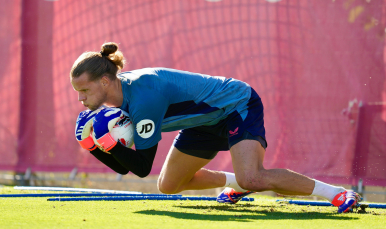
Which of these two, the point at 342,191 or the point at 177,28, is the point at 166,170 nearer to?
the point at 342,191

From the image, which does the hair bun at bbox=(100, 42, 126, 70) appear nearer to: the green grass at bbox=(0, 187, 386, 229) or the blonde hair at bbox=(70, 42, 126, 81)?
the blonde hair at bbox=(70, 42, 126, 81)

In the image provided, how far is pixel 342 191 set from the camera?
332 centimetres

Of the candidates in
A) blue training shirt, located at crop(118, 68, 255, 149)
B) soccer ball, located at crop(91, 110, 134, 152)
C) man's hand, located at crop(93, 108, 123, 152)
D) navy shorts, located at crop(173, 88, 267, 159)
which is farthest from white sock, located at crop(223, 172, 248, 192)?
man's hand, located at crop(93, 108, 123, 152)

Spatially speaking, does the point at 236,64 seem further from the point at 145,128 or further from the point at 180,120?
the point at 145,128

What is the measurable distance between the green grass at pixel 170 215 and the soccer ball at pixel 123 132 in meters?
0.49

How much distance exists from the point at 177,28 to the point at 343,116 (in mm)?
2129

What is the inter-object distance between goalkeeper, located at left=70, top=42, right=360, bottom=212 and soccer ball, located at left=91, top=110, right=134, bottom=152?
54 mm

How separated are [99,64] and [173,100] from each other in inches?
21.8

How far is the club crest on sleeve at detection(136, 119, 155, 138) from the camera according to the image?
2.90 metres

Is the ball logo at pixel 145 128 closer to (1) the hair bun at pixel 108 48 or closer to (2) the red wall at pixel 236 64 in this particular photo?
(1) the hair bun at pixel 108 48

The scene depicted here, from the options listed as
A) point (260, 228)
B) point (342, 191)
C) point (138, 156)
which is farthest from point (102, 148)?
point (342, 191)

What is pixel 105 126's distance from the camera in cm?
294

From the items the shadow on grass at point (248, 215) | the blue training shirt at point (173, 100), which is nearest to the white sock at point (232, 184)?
the shadow on grass at point (248, 215)

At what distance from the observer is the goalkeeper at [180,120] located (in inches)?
116
